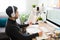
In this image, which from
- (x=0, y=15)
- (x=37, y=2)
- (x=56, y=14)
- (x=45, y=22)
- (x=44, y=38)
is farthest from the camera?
(x=0, y=15)

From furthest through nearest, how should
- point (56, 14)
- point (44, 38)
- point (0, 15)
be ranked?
point (0, 15) < point (56, 14) < point (44, 38)

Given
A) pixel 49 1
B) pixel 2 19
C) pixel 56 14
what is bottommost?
pixel 2 19

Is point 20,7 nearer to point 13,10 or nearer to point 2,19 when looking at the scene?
point 2,19

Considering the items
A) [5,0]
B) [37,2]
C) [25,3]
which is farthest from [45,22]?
[5,0]

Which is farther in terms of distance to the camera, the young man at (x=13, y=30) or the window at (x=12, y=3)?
the window at (x=12, y=3)

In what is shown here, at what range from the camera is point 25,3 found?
3.89 m

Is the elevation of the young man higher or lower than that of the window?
lower

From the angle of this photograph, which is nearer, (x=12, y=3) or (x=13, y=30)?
(x=13, y=30)

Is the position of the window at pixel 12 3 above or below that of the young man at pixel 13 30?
above

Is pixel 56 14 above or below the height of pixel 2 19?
above

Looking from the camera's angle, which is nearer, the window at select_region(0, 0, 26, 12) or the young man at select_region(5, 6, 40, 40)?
the young man at select_region(5, 6, 40, 40)

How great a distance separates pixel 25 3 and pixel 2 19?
89 centimetres

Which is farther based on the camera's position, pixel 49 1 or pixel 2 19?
pixel 2 19

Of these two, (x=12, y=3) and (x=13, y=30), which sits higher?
(x=12, y=3)
